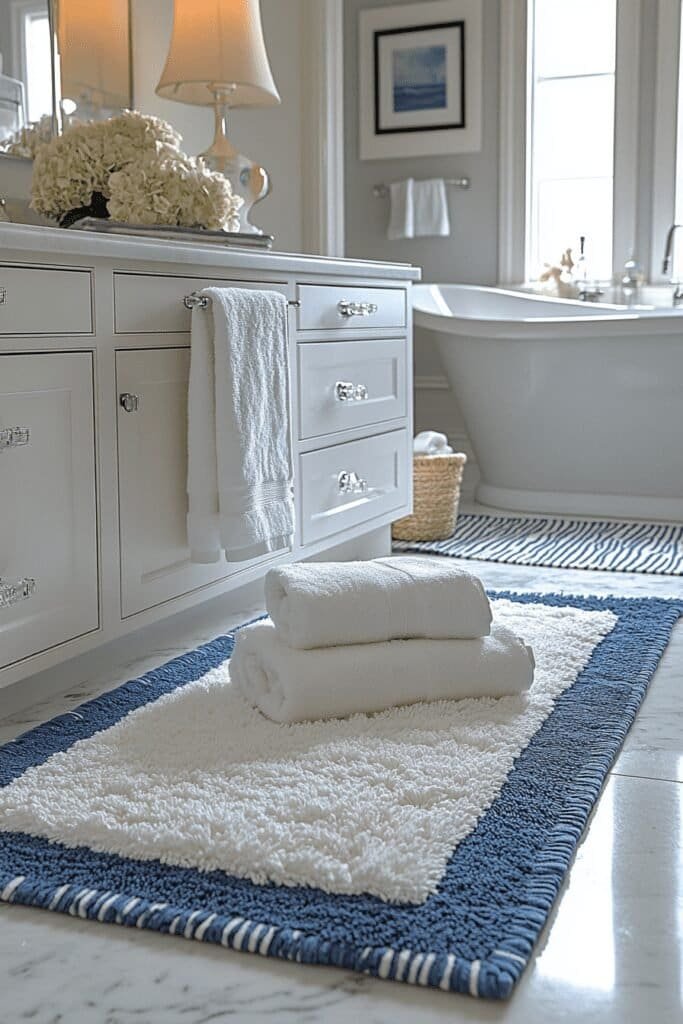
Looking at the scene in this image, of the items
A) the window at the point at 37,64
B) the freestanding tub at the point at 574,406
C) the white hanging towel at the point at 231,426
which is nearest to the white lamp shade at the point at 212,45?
the window at the point at 37,64

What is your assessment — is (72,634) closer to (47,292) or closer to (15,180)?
(47,292)

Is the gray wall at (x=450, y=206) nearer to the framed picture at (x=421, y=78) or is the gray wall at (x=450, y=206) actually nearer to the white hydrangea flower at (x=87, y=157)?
the framed picture at (x=421, y=78)

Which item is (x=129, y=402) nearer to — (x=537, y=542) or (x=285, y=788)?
(x=285, y=788)

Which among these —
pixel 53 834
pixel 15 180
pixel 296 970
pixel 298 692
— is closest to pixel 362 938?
pixel 296 970

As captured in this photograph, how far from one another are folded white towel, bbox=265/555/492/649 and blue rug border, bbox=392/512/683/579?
1.19m

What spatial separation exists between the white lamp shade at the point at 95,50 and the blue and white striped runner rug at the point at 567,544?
4.56 feet

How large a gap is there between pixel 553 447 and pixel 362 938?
2767 millimetres

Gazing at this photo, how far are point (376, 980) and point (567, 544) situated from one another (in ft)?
7.64

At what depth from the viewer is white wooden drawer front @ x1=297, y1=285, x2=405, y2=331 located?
252 cm

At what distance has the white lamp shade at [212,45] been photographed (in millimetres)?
2873

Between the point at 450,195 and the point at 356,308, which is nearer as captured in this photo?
the point at 356,308

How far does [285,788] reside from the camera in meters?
1.53

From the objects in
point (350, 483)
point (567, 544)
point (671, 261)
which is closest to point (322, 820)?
point (350, 483)

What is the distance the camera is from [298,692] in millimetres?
1744
